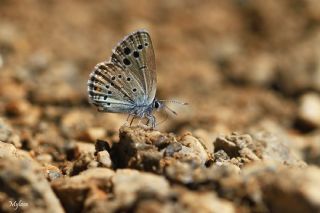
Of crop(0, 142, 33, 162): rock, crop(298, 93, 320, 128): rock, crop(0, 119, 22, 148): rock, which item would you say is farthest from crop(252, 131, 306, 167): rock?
crop(298, 93, 320, 128): rock

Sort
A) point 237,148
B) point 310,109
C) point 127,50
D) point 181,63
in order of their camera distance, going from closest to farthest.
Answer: point 237,148, point 127,50, point 310,109, point 181,63

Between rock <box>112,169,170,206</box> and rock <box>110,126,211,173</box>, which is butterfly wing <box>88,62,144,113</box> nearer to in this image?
rock <box>110,126,211,173</box>

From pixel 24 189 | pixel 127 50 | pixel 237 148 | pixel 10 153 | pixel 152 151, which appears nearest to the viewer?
pixel 24 189

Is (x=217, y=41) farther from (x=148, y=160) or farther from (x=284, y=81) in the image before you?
(x=148, y=160)

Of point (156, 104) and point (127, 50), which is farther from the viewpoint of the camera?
point (156, 104)

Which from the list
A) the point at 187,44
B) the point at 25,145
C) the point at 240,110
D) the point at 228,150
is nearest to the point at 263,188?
the point at 228,150

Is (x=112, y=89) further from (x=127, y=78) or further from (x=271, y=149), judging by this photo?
(x=271, y=149)

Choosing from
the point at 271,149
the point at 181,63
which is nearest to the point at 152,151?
the point at 271,149

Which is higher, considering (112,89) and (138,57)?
(138,57)

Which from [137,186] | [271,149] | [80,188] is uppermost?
[271,149]
